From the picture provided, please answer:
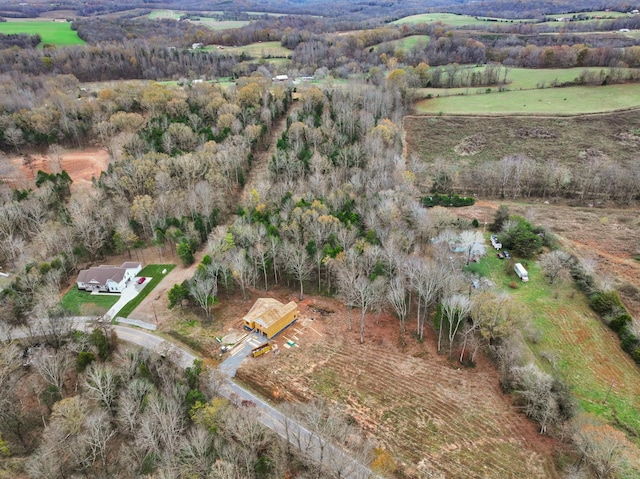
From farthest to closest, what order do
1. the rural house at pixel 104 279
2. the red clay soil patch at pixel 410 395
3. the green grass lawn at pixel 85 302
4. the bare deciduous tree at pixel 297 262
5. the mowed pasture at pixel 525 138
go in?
the mowed pasture at pixel 525 138
the rural house at pixel 104 279
the bare deciduous tree at pixel 297 262
the green grass lawn at pixel 85 302
the red clay soil patch at pixel 410 395

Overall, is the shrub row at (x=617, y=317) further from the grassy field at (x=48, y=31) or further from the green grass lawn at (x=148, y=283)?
the grassy field at (x=48, y=31)

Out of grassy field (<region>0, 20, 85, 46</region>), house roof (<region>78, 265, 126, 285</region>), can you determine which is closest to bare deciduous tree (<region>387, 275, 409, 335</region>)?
house roof (<region>78, 265, 126, 285</region>)

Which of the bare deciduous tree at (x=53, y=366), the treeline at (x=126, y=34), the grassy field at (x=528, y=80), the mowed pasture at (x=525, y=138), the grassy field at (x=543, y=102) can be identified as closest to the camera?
the bare deciduous tree at (x=53, y=366)

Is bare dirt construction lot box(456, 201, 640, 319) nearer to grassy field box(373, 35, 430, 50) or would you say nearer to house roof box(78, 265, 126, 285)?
house roof box(78, 265, 126, 285)

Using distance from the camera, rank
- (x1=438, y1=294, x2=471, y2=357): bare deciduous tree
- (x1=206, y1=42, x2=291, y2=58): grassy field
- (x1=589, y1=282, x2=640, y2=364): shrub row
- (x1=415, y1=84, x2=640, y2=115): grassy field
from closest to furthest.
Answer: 1. (x1=438, y1=294, x2=471, y2=357): bare deciduous tree
2. (x1=589, y1=282, x2=640, y2=364): shrub row
3. (x1=415, y1=84, x2=640, y2=115): grassy field
4. (x1=206, y1=42, x2=291, y2=58): grassy field

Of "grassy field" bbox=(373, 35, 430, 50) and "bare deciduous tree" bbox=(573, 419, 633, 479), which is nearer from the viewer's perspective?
"bare deciduous tree" bbox=(573, 419, 633, 479)

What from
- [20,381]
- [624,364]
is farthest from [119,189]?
[624,364]

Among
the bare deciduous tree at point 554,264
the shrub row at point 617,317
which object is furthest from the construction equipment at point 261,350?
the shrub row at point 617,317
